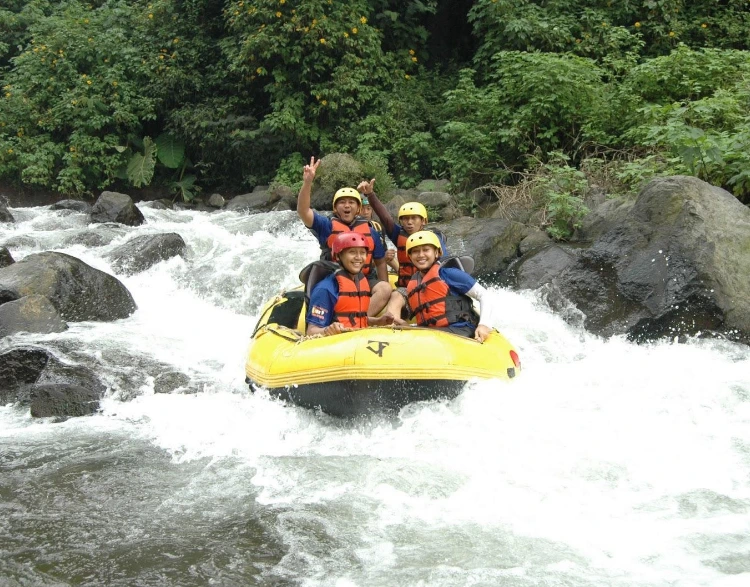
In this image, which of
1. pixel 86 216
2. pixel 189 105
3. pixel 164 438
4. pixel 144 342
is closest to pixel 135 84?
pixel 189 105

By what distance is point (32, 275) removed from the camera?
7371mm

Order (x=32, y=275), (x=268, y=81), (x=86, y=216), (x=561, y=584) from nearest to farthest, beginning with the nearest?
1. (x=561, y=584)
2. (x=32, y=275)
3. (x=86, y=216)
4. (x=268, y=81)

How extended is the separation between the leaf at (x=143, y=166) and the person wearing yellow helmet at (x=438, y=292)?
924cm

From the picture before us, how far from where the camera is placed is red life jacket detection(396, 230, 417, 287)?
5.79 metres

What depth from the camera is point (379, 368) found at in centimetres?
438

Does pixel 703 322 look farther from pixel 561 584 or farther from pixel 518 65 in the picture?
pixel 518 65

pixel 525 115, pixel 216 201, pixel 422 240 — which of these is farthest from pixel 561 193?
pixel 216 201

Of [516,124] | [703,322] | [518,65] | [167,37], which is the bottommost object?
[703,322]

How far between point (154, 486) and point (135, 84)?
11344mm

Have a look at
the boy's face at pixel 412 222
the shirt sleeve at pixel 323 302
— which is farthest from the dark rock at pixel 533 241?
the shirt sleeve at pixel 323 302

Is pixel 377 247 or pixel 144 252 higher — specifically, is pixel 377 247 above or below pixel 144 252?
above

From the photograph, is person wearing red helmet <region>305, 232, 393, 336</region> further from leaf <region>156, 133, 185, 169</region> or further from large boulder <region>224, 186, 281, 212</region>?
leaf <region>156, 133, 185, 169</region>

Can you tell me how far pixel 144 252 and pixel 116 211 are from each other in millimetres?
2415

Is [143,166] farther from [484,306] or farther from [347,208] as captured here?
[484,306]
